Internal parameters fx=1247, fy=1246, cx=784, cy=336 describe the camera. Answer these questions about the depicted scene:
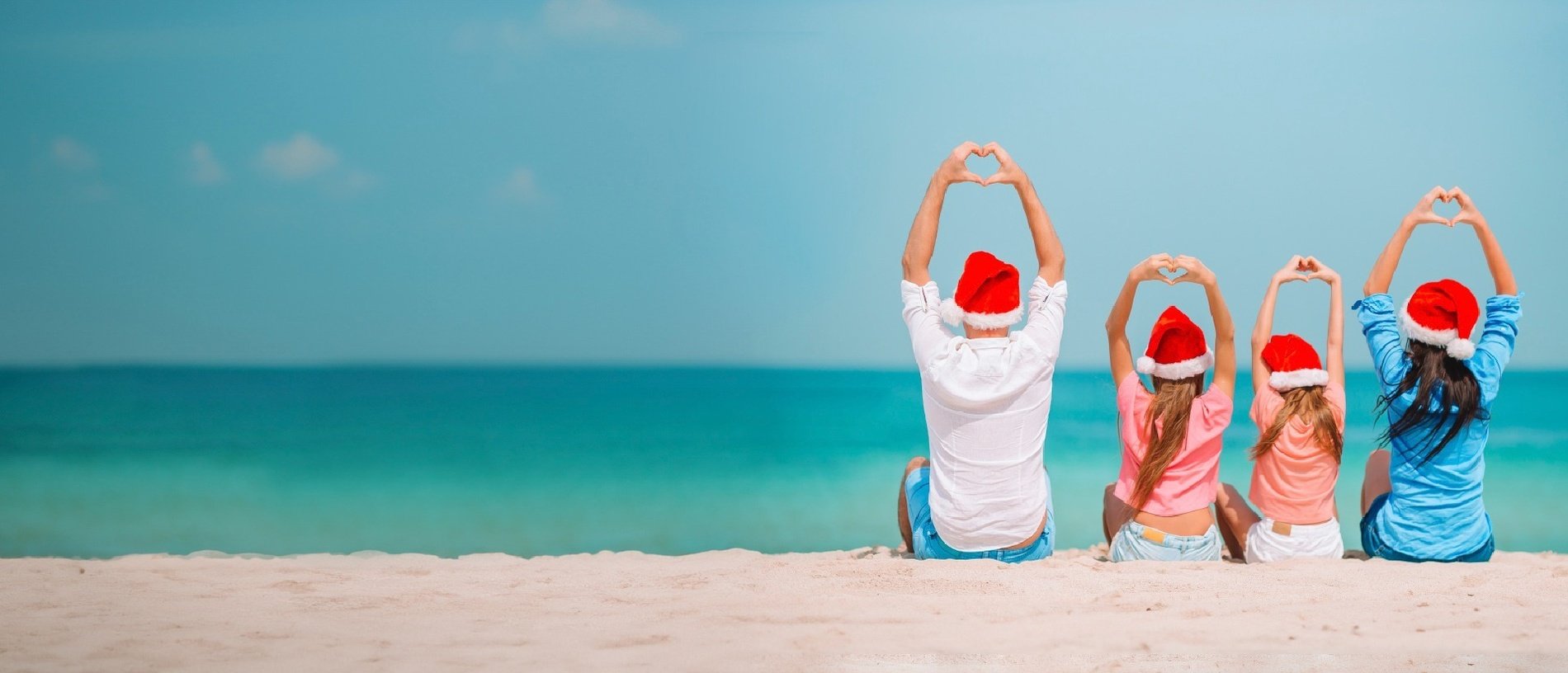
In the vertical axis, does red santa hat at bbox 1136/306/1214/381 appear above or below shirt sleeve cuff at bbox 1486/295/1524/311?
below

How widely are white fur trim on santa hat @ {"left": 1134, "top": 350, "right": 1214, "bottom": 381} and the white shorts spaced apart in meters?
0.56

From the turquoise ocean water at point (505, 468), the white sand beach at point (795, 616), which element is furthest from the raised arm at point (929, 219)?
the turquoise ocean water at point (505, 468)

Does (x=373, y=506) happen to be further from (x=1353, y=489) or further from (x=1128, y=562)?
(x=1353, y=489)

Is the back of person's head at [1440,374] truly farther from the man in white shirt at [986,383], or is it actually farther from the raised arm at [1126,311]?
the man in white shirt at [986,383]

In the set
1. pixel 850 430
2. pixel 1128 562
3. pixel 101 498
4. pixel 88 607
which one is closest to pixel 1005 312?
pixel 1128 562

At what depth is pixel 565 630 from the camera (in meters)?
3.09

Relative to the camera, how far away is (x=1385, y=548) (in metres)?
3.98

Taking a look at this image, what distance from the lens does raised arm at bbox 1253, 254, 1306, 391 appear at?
4.10m

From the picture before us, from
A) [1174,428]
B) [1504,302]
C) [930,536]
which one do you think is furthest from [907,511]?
[1504,302]

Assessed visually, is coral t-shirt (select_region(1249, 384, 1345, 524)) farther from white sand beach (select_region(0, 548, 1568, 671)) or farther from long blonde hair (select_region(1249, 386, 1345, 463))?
white sand beach (select_region(0, 548, 1568, 671))

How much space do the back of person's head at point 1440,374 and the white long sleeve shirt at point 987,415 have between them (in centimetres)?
112

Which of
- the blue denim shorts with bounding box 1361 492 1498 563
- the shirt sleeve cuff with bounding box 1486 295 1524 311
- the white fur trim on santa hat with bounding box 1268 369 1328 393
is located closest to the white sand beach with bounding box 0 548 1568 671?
the blue denim shorts with bounding box 1361 492 1498 563

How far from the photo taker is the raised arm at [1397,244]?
4.03 meters

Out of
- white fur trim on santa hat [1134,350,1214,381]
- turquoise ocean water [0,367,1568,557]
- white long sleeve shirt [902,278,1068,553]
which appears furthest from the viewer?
turquoise ocean water [0,367,1568,557]
